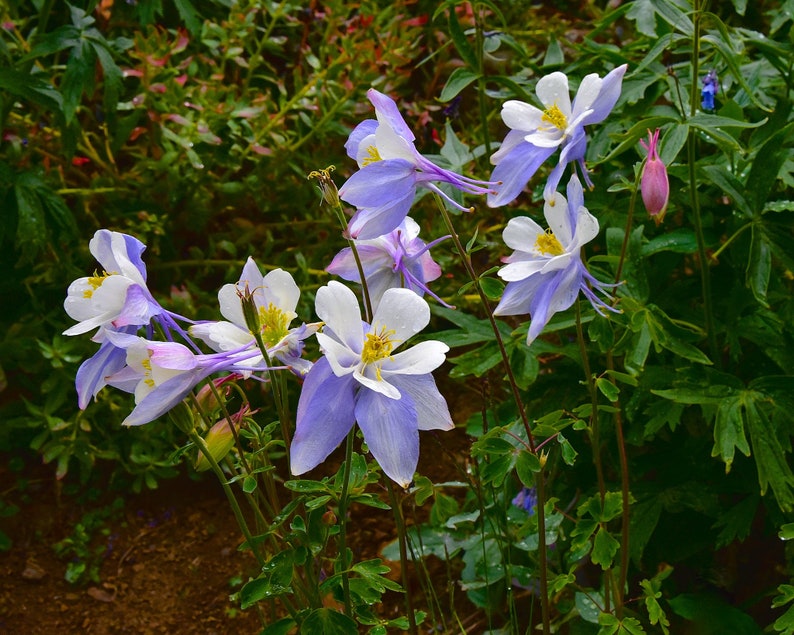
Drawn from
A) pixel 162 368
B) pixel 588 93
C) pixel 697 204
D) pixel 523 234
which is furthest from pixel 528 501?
pixel 162 368

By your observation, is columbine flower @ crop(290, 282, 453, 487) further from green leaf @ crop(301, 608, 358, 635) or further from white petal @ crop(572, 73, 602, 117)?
white petal @ crop(572, 73, 602, 117)

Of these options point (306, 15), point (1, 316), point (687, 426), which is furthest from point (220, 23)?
point (687, 426)

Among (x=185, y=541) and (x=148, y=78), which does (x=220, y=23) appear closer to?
(x=148, y=78)

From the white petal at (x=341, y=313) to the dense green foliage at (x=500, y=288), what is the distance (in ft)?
0.46

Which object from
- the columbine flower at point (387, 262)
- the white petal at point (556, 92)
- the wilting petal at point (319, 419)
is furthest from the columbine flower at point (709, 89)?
the wilting petal at point (319, 419)

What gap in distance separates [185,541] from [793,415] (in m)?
1.35

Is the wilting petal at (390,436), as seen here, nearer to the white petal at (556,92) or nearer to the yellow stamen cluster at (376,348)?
the yellow stamen cluster at (376,348)

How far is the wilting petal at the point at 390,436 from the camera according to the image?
809 millimetres

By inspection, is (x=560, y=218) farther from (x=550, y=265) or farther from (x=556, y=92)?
(x=556, y=92)

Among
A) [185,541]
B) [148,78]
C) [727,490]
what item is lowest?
[185,541]

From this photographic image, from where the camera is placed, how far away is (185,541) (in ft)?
6.66

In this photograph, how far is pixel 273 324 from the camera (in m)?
0.96

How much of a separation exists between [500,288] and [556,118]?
214 millimetres

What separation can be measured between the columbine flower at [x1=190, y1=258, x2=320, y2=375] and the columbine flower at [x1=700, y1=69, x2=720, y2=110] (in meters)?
1.09
